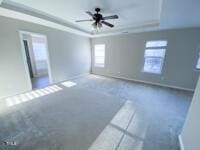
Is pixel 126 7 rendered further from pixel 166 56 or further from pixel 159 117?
pixel 159 117

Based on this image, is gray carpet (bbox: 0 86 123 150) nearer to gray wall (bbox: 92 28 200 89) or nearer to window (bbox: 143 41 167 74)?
gray wall (bbox: 92 28 200 89)

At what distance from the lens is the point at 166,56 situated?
4.16 meters

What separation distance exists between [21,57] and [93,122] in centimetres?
339

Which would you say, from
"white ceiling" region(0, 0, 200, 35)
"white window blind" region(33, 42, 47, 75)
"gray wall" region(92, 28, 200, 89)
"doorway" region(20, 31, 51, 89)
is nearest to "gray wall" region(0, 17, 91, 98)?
"white ceiling" region(0, 0, 200, 35)

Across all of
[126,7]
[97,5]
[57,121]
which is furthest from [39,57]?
[126,7]

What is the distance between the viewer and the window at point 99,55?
617 centimetres

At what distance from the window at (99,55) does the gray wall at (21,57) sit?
2.80 feet

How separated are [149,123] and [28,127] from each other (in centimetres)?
252

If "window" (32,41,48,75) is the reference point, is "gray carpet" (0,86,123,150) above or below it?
below

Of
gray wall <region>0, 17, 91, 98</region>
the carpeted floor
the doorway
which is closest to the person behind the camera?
the carpeted floor

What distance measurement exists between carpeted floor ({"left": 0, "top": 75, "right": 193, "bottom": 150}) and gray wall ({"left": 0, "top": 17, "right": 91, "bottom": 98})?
2.11 feet

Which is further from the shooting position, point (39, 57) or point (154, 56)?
point (39, 57)

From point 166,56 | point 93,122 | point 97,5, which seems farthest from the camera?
point 166,56

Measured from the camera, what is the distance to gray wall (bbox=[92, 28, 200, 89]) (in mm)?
3703
